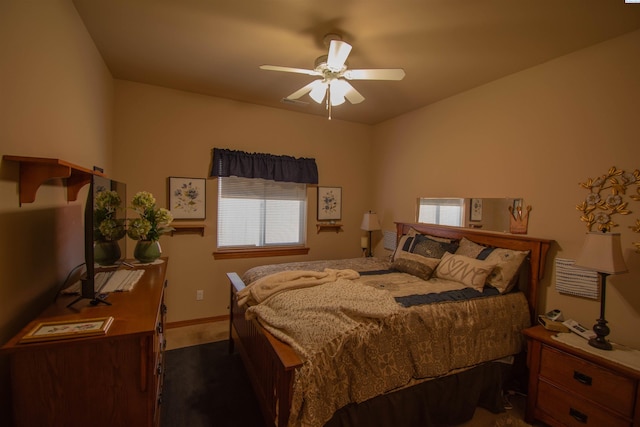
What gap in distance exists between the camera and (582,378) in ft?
5.98

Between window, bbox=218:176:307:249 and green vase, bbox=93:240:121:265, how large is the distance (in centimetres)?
167

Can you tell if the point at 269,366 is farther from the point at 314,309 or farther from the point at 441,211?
the point at 441,211

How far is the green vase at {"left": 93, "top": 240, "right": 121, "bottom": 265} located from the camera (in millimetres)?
1884

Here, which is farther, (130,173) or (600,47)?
(130,173)

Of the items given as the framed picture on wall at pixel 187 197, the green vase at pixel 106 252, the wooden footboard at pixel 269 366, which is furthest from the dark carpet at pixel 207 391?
the framed picture on wall at pixel 187 197

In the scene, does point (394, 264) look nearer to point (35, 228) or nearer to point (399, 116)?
point (399, 116)

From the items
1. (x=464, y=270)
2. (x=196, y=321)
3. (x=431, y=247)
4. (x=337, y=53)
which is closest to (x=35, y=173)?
(x=337, y=53)

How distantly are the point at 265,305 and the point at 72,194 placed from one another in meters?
1.40

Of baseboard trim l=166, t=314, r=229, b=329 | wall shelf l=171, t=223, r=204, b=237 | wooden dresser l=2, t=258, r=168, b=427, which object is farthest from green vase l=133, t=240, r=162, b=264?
baseboard trim l=166, t=314, r=229, b=329

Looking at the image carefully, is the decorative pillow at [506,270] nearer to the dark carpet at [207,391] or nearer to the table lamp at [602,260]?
Result: the table lamp at [602,260]

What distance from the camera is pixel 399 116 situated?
13.1ft

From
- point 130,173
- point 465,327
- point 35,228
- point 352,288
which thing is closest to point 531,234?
point 465,327

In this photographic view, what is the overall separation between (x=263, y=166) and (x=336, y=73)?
1832 mm

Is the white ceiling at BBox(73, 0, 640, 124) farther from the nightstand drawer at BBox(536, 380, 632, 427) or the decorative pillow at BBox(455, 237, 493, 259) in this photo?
the nightstand drawer at BBox(536, 380, 632, 427)
